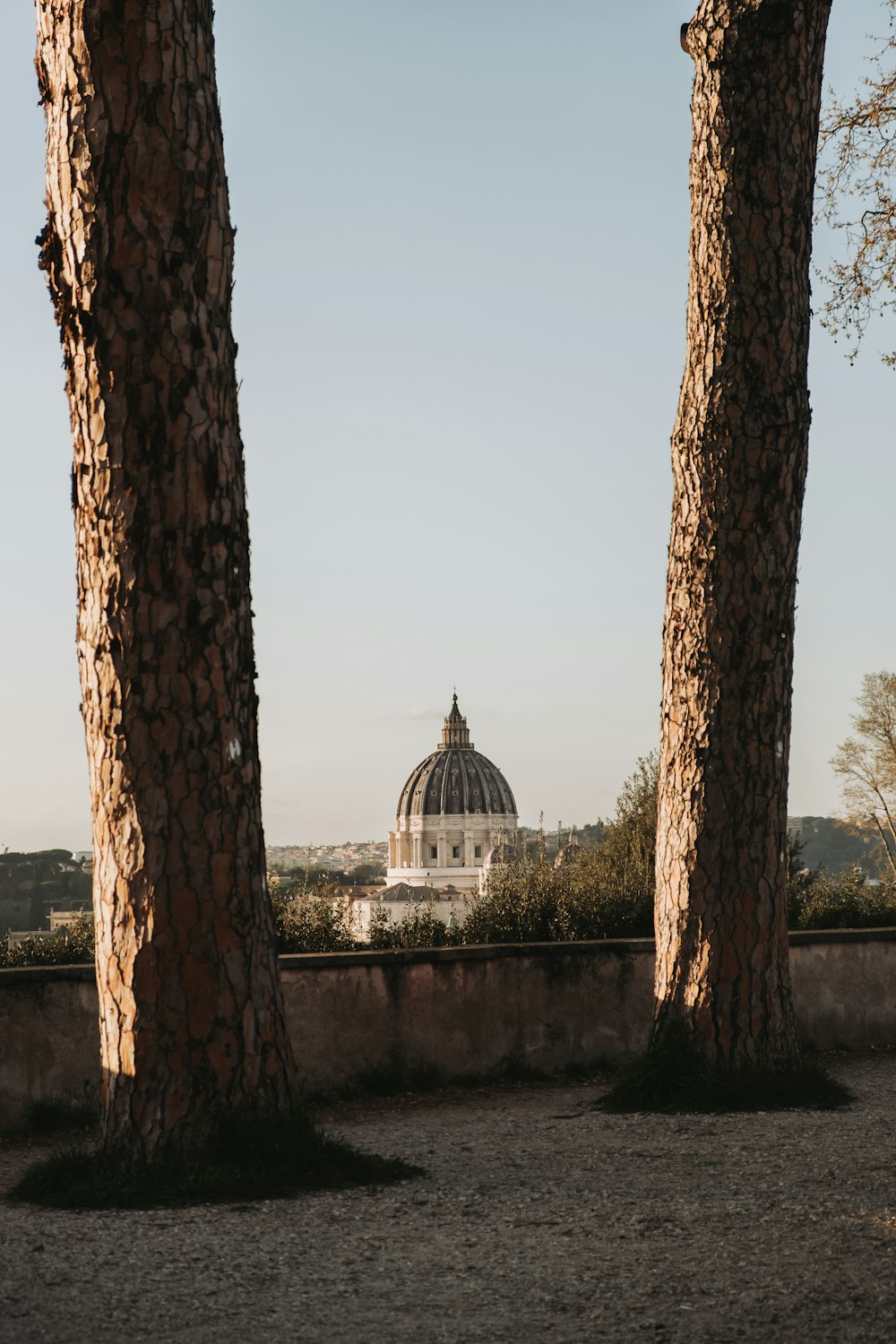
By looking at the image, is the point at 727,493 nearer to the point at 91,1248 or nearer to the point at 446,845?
the point at 91,1248

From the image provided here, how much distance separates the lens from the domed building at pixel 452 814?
138 m

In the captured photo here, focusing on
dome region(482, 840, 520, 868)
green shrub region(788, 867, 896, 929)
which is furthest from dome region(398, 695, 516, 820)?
green shrub region(788, 867, 896, 929)

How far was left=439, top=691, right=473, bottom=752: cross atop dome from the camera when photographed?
142875 millimetres

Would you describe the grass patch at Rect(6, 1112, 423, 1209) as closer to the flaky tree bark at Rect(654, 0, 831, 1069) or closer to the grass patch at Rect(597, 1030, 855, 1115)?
the grass patch at Rect(597, 1030, 855, 1115)

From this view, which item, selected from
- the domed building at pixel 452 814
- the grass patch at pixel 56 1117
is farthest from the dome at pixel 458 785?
the grass patch at pixel 56 1117

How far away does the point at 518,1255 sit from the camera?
13.3 ft

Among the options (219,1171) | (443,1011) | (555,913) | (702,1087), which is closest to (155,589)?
(219,1171)

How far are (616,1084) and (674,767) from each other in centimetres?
160

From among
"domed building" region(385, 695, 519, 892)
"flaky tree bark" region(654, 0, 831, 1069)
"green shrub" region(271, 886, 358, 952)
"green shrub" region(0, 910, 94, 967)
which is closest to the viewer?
"flaky tree bark" region(654, 0, 831, 1069)

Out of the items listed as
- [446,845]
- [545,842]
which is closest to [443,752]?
[446,845]

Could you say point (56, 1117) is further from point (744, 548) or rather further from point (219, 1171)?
point (744, 548)

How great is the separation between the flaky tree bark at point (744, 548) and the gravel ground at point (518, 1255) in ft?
3.76

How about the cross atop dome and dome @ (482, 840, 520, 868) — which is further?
the cross atop dome

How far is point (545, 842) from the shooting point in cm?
1159
